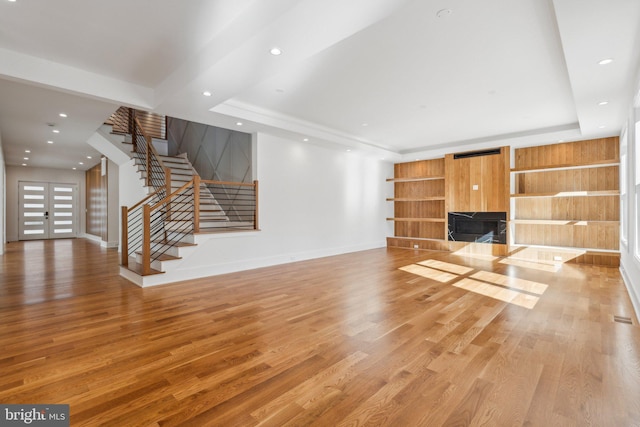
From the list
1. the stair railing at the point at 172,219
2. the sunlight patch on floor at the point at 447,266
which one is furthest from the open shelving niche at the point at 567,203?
the stair railing at the point at 172,219

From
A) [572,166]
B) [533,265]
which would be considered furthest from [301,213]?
[572,166]

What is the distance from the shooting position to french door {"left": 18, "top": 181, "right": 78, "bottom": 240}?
11.3m

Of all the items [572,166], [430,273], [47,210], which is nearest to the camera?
[430,273]

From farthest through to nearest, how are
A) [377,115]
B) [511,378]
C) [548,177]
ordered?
[548,177] < [377,115] < [511,378]

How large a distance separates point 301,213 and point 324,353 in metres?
4.69

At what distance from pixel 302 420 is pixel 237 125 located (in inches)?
198

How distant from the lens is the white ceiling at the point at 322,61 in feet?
8.83

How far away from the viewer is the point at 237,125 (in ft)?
18.5

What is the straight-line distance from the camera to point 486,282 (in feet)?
15.5

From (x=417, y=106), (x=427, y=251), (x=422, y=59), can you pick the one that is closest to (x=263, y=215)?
(x=417, y=106)

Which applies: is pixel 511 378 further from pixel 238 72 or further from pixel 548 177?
pixel 548 177

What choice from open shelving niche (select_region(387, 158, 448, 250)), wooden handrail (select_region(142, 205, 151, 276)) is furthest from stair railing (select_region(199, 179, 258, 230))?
open shelving niche (select_region(387, 158, 448, 250))

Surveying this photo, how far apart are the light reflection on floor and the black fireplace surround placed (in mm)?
2065

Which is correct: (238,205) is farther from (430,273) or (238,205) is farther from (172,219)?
(430,273)
